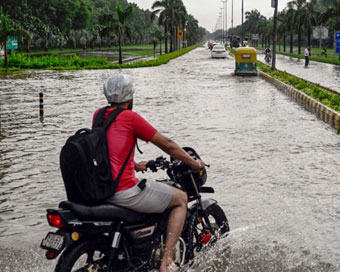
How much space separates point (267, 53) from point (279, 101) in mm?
30159

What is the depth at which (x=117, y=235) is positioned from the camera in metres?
3.73

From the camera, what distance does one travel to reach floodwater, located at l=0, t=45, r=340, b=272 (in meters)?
5.15

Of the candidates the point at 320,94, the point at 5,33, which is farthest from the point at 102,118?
the point at 5,33

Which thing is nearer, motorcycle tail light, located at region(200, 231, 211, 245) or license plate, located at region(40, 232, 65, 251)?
license plate, located at region(40, 232, 65, 251)

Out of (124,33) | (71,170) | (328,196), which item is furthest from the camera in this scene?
(124,33)

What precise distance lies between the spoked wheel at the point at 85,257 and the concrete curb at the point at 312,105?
948cm

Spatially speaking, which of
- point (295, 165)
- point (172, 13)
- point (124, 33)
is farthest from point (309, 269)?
point (172, 13)

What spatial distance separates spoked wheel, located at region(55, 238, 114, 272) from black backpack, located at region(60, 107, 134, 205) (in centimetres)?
29

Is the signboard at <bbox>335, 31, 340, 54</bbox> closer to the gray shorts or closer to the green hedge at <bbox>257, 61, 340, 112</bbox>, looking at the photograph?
the green hedge at <bbox>257, 61, 340, 112</bbox>

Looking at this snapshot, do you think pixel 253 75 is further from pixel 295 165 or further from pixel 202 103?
pixel 295 165

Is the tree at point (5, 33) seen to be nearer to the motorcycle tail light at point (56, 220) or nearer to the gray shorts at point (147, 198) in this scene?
the gray shorts at point (147, 198)

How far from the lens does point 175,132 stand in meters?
12.3

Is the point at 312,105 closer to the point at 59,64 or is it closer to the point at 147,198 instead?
the point at 147,198

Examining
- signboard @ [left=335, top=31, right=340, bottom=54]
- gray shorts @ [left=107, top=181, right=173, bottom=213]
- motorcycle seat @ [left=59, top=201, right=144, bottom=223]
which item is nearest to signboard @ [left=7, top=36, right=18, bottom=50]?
signboard @ [left=335, top=31, right=340, bottom=54]
